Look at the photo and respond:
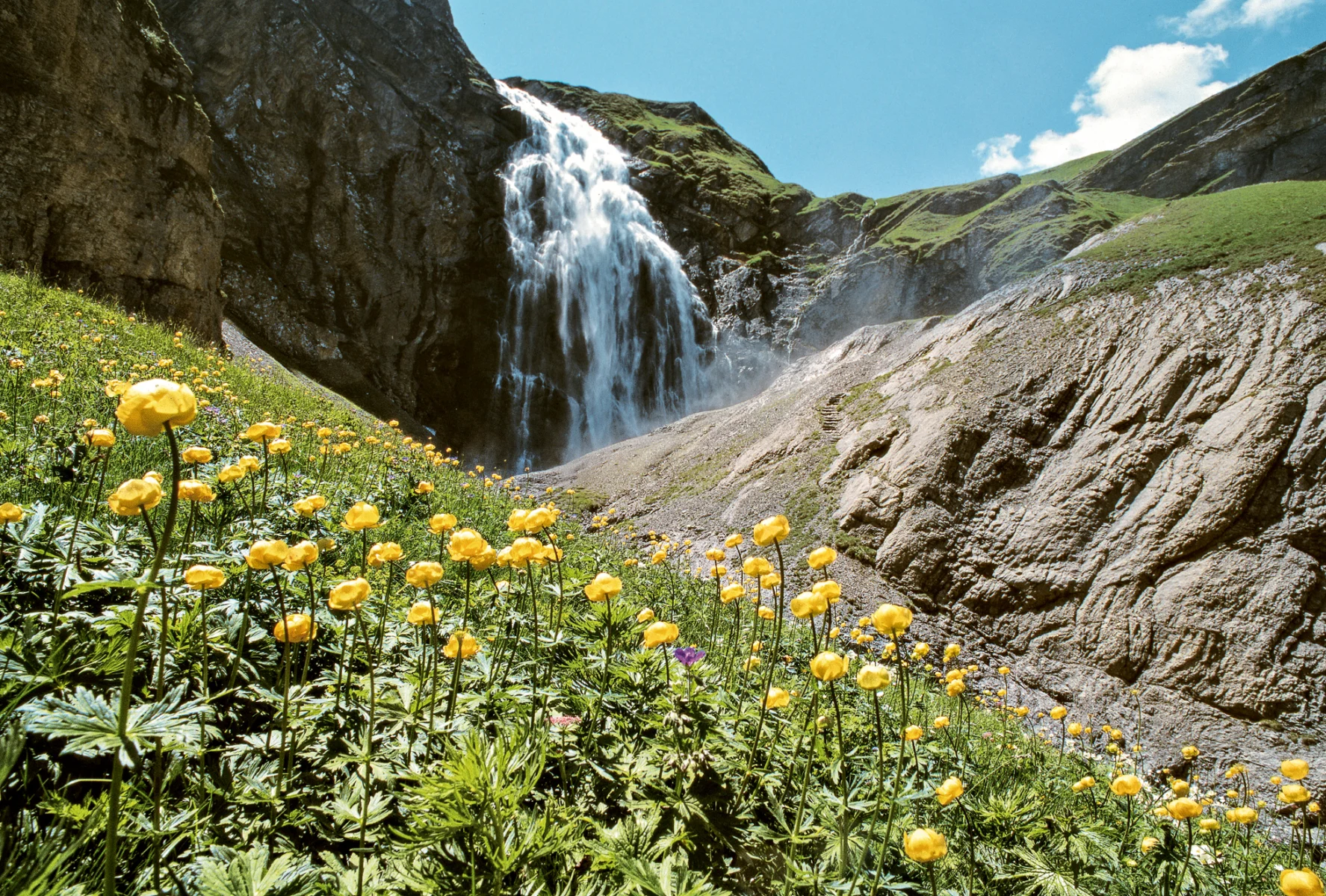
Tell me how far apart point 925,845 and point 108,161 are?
21320 millimetres

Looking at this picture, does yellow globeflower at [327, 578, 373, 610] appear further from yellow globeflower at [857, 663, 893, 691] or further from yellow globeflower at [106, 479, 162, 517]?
yellow globeflower at [857, 663, 893, 691]

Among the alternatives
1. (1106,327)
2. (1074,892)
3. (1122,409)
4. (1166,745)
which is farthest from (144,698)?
(1106,327)

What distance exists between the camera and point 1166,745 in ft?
23.0

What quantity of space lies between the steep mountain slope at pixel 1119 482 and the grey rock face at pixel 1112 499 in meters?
0.03

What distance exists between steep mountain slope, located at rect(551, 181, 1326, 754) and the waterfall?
14.3 m

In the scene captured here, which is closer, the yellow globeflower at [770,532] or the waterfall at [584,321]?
the yellow globeflower at [770,532]

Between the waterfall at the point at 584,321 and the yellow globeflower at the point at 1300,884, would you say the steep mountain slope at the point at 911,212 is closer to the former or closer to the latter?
the waterfall at the point at 584,321

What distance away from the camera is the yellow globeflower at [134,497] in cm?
128

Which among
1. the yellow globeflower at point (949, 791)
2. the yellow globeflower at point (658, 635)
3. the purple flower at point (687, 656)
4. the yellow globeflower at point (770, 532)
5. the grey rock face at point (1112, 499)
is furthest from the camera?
the grey rock face at point (1112, 499)

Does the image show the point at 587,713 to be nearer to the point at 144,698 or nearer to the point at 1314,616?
the point at 144,698

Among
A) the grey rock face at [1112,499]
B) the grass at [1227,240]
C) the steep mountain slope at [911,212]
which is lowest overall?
the grey rock face at [1112,499]

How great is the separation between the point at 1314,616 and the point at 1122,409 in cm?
436

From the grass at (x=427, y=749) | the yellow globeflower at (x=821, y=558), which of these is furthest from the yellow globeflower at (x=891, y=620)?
the yellow globeflower at (x=821, y=558)

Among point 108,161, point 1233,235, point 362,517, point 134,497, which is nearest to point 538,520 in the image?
point 362,517
